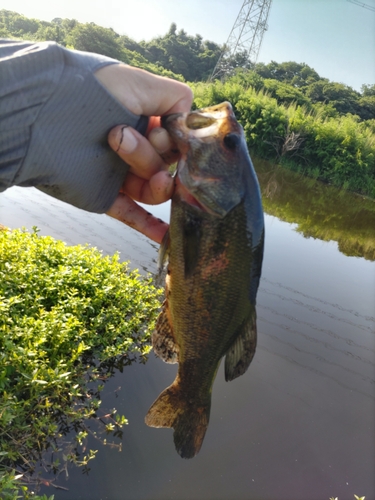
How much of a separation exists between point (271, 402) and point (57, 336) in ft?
10.1

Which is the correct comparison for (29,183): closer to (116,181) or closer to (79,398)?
(116,181)

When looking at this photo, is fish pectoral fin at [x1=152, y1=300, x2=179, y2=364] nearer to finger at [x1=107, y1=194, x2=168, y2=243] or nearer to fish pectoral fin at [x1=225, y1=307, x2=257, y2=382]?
fish pectoral fin at [x1=225, y1=307, x2=257, y2=382]

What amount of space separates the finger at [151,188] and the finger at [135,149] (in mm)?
73

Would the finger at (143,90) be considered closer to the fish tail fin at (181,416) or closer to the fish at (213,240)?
the fish at (213,240)

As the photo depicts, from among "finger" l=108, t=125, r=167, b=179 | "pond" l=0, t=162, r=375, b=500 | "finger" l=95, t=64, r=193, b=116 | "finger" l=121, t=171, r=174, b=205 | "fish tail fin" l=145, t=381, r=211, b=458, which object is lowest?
"pond" l=0, t=162, r=375, b=500

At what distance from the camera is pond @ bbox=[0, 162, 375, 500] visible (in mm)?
3568

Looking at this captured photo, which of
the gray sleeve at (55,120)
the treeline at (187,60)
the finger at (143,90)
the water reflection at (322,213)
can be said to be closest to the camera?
the gray sleeve at (55,120)

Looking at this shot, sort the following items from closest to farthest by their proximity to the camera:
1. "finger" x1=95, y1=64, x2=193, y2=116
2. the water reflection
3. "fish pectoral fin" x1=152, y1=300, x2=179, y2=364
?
"finger" x1=95, y1=64, x2=193, y2=116, "fish pectoral fin" x1=152, y1=300, x2=179, y2=364, the water reflection

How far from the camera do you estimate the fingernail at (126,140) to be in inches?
70.4

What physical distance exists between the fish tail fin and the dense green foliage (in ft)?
3.65

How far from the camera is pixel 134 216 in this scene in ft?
7.74

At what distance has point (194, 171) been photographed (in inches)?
72.8

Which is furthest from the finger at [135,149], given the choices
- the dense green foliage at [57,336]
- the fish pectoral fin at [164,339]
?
the dense green foliage at [57,336]

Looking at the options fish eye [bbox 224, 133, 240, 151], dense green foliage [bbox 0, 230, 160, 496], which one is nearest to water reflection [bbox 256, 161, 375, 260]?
dense green foliage [bbox 0, 230, 160, 496]
